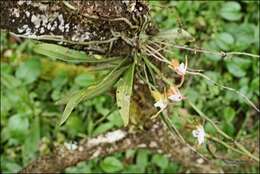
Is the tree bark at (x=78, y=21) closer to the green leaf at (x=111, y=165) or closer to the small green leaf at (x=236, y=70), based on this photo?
the green leaf at (x=111, y=165)

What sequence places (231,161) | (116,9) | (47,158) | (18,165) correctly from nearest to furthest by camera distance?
(116,9)
(231,161)
(47,158)
(18,165)

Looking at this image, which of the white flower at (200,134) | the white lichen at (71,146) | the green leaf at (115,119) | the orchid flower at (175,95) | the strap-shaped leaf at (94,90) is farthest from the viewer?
the green leaf at (115,119)

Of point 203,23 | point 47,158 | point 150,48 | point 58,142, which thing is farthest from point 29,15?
point 203,23

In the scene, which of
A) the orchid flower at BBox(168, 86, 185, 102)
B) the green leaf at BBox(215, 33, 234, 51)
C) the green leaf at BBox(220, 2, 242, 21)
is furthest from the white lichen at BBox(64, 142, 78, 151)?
the green leaf at BBox(220, 2, 242, 21)

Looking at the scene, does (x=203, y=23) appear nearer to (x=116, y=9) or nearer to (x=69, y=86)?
(x=69, y=86)

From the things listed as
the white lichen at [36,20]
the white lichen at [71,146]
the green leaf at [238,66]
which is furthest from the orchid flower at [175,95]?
the green leaf at [238,66]

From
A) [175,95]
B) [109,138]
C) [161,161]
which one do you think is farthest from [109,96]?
[175,95]
